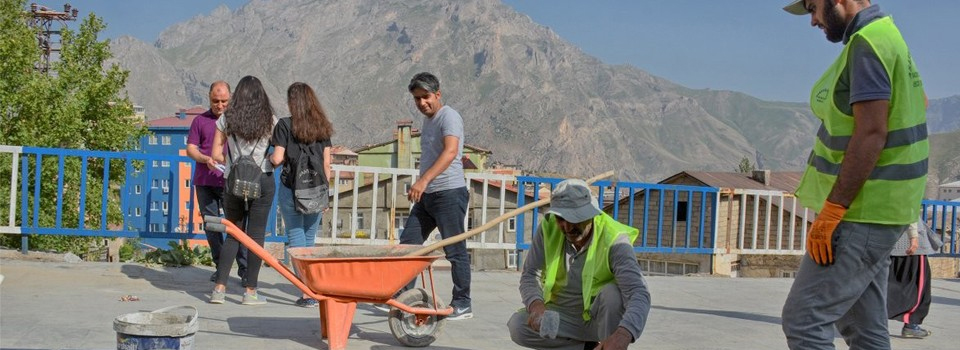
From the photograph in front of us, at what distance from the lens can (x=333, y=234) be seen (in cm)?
940

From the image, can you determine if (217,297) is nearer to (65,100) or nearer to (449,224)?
(449,224)

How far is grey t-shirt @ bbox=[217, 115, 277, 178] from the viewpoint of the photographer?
6.62 m

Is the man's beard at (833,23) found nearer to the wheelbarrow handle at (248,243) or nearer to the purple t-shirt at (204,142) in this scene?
the wheelbarrow handle at (248,243)

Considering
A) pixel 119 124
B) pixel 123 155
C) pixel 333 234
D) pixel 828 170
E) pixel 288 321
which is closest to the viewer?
pixel 828 170

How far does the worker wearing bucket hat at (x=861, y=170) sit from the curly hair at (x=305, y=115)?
3775 mm

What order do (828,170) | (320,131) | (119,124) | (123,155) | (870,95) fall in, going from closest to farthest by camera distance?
(870,95)
(828,170)
(320,131)
(123,155)
(119,124)

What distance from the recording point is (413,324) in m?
5.41

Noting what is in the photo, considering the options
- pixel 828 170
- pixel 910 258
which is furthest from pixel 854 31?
pixel 910 258

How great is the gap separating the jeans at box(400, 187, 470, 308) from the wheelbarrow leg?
1151mm

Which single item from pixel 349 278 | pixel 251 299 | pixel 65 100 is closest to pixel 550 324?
pixel 349 278

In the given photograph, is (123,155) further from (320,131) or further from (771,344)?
(771,344)

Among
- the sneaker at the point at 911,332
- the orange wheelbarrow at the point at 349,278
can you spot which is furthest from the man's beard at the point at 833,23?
the sneaker at the point at 911,332

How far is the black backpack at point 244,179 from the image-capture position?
648 cm

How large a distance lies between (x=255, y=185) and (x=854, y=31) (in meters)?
4.24
